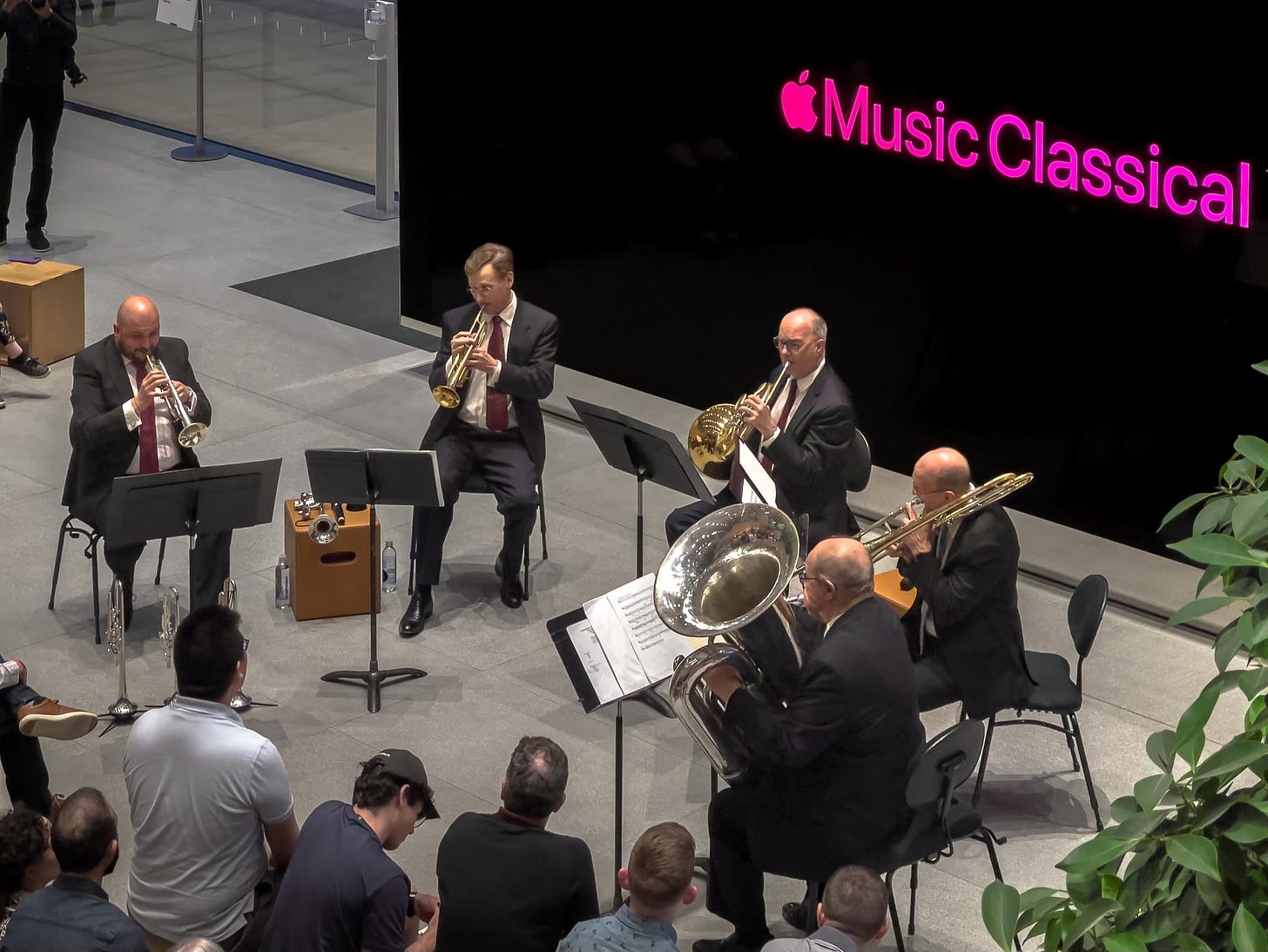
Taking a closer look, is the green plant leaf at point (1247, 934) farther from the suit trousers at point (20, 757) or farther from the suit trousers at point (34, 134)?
the suit trousers at point (34, 134)

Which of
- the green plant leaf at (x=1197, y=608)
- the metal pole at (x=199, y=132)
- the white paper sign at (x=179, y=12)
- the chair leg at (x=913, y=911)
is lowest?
the chair leg at (x=913, y=911)

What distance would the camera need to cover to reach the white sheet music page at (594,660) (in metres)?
5.19

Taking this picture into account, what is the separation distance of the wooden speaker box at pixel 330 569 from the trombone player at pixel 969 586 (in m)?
2.59

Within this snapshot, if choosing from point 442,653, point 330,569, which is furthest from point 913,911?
point 330,569

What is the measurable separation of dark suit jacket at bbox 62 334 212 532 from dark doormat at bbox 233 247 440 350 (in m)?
4.03

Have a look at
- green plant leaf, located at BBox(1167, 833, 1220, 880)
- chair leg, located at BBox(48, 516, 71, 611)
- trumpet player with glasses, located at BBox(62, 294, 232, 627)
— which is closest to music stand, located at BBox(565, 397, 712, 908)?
trumpet player with glasses, located at BBox(62, 294, 232, 627)

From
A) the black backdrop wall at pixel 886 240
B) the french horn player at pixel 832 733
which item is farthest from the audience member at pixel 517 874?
the black backdrop wall at pixel 886 240

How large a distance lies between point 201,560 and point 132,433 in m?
0.61

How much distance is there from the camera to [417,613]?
7582mm

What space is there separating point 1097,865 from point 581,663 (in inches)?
129

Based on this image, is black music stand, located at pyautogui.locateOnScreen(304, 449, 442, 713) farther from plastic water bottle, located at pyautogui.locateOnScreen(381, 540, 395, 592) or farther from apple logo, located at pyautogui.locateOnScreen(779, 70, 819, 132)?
apple logo, located at pyautogui.locateOnScreen(779, 70, 819, 132)

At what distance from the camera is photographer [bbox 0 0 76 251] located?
11625mm

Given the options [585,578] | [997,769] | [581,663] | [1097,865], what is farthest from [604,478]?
[1097,865]

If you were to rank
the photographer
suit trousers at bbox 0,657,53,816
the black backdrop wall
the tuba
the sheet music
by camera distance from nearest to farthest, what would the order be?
1. the tuba
2. suit trousers at bbox 0,657,53,816
3. the sheet music
4. the black backdrop wall
5. the photographer
